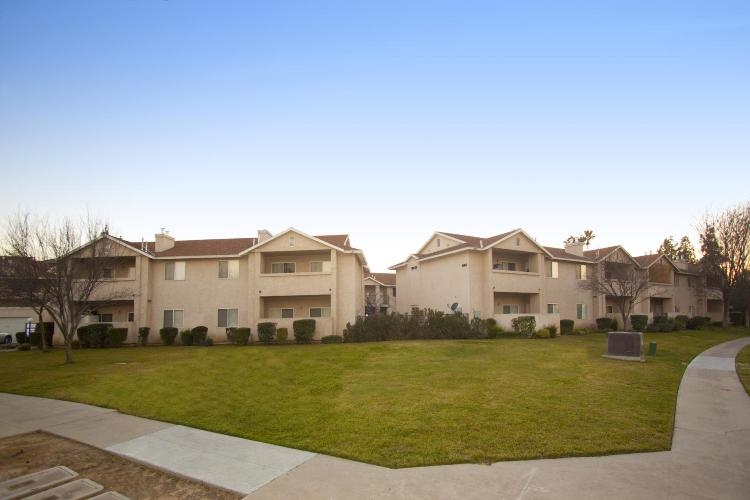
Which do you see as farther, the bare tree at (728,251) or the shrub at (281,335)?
the bare tree at (728,251)

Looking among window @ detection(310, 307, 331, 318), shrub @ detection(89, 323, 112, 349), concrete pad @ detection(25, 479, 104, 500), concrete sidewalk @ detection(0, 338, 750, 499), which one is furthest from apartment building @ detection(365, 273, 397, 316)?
concrete pad @ detection(25, 479, 104, 500)

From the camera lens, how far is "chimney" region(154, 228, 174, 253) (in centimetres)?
3316

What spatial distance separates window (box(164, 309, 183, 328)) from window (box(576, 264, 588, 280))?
1276 inches

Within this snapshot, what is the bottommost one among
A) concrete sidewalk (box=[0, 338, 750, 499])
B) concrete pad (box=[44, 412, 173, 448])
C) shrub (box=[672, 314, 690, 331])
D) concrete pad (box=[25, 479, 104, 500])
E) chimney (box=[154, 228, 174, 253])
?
shrub (box=[672, 314, 690, 331])

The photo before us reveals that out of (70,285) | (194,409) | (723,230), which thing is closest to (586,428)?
(194,409)

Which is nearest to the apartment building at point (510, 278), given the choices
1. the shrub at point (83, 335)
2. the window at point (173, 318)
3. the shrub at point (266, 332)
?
the shrub at point (266, 332)

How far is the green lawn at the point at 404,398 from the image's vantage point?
24.9 ft

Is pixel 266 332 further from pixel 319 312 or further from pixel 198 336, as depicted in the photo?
pixel 198 336

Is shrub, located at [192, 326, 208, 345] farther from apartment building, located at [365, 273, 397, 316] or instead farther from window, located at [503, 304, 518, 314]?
apartment building, located at [365, 273, 397, 316]

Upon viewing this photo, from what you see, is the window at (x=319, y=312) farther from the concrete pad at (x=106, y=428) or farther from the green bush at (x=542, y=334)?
the concrete pad at (x=106, y=428)

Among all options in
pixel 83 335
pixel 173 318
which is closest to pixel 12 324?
pixel 83 335

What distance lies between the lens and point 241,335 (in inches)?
1150

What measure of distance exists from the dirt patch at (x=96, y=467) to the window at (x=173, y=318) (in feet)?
79.7

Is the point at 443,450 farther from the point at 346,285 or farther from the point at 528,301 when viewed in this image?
the point at 528,301
